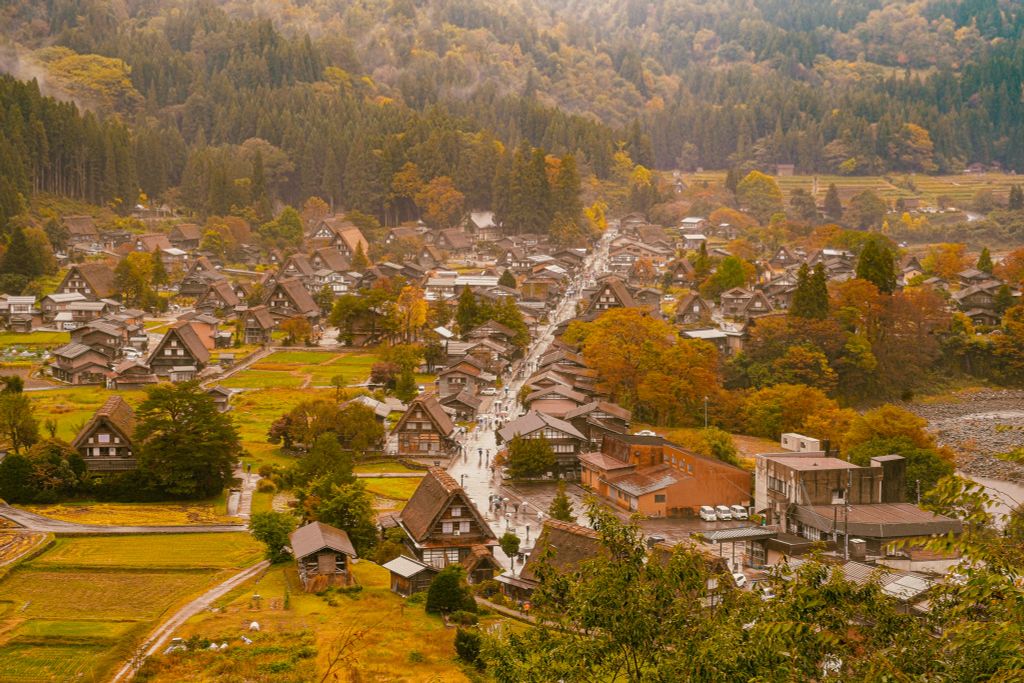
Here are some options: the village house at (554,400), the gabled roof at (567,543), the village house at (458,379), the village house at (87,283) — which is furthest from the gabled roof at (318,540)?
the village house at (87,283)

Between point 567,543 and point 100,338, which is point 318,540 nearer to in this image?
point 567,543

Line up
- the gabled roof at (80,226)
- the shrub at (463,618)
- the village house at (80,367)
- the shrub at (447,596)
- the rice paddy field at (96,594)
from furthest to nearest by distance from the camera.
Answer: the gabled roof at (80,226) → the village house at (80,367) → the shrub at (447,596) → the shrub at (463,618) → the rice paddy field at (96,594)

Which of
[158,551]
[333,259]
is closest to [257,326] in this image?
[333,259]

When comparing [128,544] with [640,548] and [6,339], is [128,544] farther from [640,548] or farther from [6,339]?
[6,339]

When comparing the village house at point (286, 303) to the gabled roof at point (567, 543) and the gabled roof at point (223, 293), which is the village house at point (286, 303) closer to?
the gabled roof at point (223, 293)

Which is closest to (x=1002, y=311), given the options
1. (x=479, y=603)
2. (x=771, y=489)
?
(x=771, y=489)

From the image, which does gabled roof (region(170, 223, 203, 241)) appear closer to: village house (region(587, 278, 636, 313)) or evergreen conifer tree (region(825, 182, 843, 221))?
village house (region(587, 278, 636, 313))

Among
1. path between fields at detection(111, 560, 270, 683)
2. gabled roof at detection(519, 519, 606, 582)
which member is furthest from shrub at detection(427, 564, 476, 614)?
path between fields at detection(111, 560, 270, 683)
